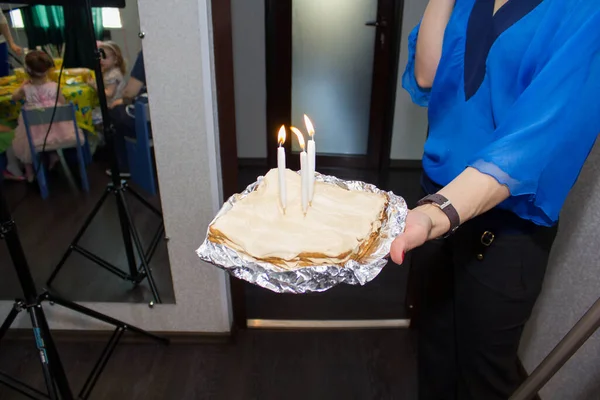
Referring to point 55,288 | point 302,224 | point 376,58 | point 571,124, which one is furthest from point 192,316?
point 376,58

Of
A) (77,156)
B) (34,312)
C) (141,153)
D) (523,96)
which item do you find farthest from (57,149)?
(523,96)

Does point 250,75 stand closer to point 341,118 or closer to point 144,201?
point 341,118

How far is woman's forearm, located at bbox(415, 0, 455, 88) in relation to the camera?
3.26ft

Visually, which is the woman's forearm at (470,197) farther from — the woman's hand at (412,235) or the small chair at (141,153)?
the small chair at (141,153)

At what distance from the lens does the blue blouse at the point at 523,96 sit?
29.2 inches

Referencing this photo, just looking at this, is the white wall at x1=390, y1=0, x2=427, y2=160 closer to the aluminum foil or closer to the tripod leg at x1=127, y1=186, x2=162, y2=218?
the tripod leg at x1=127, y1=186, x2=162, y2=218

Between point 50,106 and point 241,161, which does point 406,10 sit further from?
point 50,106

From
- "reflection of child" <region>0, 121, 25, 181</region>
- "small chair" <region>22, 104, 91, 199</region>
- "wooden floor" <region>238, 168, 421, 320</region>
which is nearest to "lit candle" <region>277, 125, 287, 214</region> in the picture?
"small chair" <region>22, 104, 91, 199</region>

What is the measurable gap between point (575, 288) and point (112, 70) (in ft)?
4.83

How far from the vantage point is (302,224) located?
863 mm

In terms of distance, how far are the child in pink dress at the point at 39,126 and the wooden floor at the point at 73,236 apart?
10 cm

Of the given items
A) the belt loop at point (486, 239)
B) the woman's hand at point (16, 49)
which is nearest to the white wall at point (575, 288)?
the belt loop at point (486, 239)

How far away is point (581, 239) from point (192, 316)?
1320 millimetres

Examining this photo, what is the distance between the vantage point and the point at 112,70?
138 centimetres
